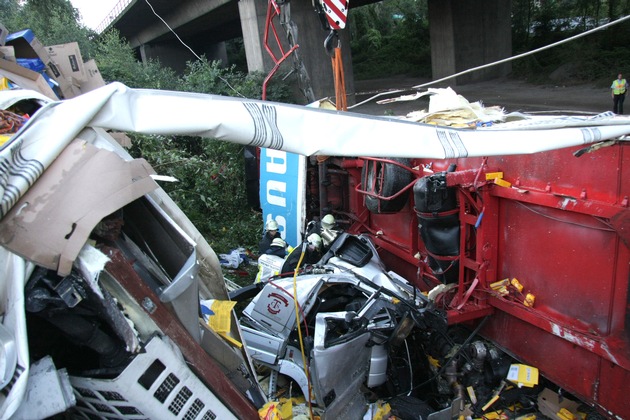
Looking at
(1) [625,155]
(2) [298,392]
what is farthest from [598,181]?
(2) [298,392]

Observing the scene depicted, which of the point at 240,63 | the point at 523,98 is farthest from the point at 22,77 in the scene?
the point at 240,63

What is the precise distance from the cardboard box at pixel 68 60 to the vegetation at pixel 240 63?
245 centimetres

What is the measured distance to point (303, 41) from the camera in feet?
44.5

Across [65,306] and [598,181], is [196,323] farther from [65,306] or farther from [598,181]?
[598,181]

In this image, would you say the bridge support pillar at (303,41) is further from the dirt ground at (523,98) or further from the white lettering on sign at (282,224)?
the white lettering on sign at (282,224)

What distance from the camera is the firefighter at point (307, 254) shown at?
14.8ft

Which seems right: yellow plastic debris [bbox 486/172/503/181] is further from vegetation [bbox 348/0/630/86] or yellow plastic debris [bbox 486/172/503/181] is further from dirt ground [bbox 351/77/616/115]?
vegetation [bbox 348/0/630/86]

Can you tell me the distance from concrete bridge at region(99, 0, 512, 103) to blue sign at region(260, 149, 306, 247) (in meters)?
7.87

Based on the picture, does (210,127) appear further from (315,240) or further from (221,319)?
(315,240)

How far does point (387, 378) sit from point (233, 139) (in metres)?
2.71

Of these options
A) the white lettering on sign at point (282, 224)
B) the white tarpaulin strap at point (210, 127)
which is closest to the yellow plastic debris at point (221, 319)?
the white tarpaulin strap at point (210, 127)

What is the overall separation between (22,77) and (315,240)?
2991 millimetres

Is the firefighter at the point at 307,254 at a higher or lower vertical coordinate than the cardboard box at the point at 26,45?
lower

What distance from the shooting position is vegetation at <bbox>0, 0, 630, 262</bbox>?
7.48 m
